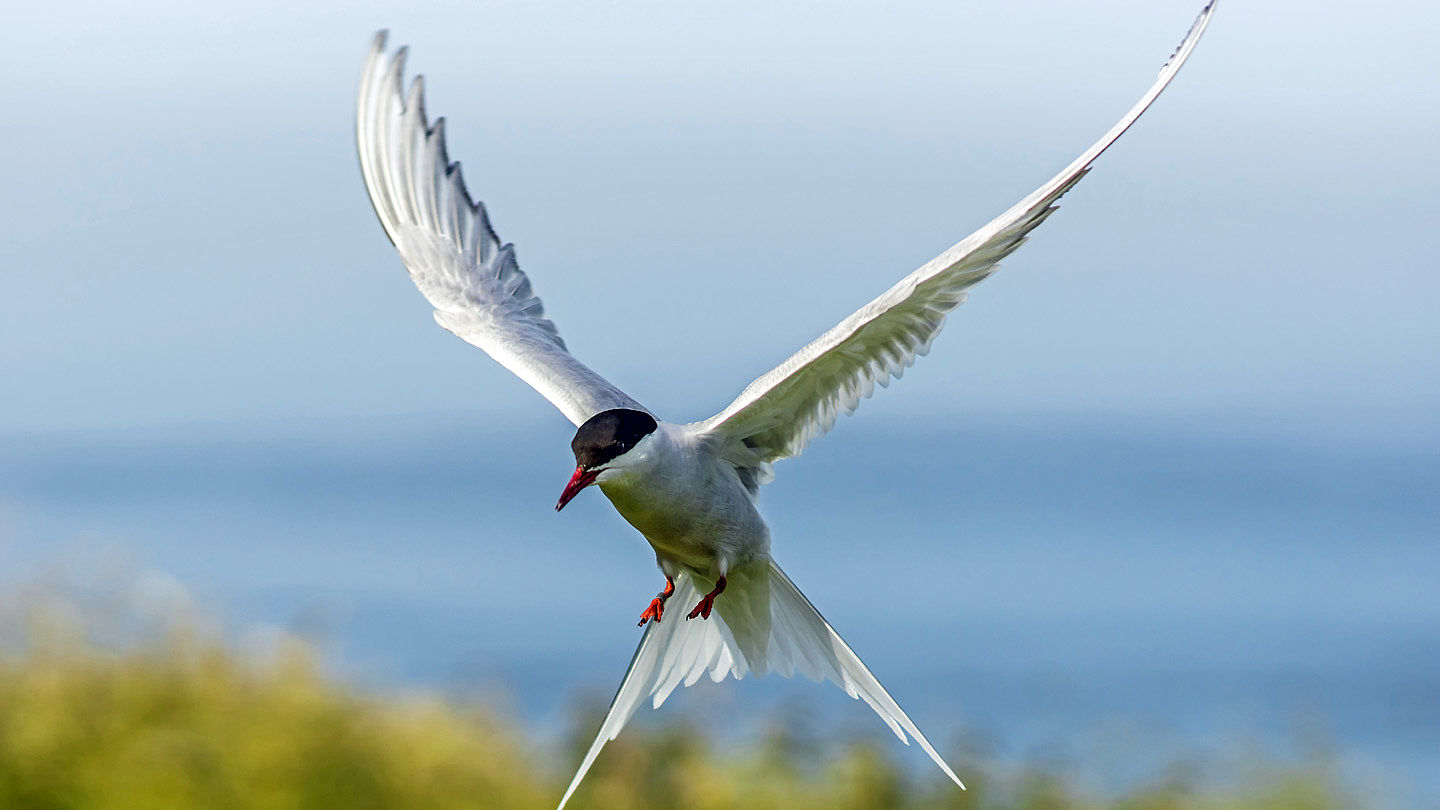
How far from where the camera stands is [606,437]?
445 centimetres

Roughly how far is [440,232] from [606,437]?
8.10 ft

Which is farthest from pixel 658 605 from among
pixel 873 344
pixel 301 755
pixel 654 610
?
pixel 301 755

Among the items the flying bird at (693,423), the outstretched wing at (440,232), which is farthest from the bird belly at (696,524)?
the outstretched wing at (440,232)

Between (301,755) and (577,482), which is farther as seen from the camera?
(301,755)

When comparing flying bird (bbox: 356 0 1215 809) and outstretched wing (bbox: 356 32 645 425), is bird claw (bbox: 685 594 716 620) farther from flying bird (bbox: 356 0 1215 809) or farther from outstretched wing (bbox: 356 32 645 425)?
outstretched wing (bbox: 356 32 645 425)

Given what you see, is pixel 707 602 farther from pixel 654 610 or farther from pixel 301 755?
pixel 301 755

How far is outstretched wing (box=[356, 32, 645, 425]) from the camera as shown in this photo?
5992mm

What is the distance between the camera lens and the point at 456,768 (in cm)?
881

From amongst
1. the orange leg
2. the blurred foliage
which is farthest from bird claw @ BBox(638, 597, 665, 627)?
the blurred foliage

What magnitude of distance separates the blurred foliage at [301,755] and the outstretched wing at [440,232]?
9.81 ft

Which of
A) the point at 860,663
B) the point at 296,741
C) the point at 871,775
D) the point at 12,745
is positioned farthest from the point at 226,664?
the point at 860,663

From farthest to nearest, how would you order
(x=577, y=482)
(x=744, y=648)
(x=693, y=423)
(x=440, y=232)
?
(x=440, y=232), (x=744, y=648), (x=693, y=423), (x=577, y=482)

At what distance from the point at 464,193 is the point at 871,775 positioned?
4.07 m

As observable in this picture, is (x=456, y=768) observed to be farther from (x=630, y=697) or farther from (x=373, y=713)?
(x=630, y=697)
